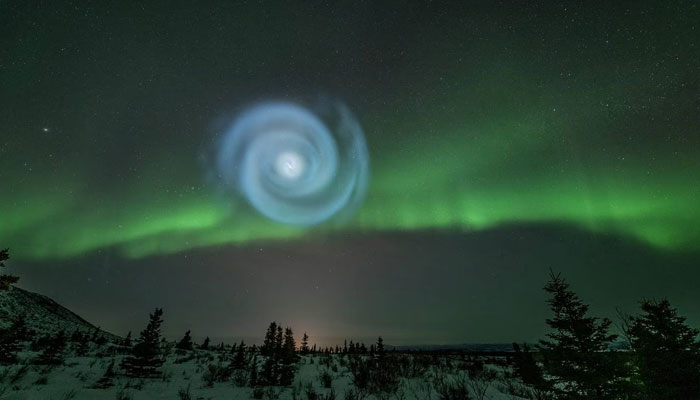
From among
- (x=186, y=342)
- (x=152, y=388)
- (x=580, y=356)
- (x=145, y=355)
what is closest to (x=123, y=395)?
(x=152, y=388)

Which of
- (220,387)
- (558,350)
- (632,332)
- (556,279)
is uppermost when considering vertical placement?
(556,279)

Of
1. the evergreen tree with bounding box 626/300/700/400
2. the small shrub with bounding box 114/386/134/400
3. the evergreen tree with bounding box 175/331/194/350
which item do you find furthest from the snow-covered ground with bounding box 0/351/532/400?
the evergreen tree with bounding box 175/331/194/350

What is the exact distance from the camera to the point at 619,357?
12.8 m

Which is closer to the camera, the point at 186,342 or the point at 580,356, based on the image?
the point at 580,356

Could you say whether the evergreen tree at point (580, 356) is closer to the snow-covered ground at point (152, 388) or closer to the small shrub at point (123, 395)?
the snow-covered ground at point (152, 388)

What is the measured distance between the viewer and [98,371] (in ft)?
51.4

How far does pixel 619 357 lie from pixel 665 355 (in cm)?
425

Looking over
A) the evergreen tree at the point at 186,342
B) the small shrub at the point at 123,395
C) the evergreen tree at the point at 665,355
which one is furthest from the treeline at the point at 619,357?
the evergreen tree at the point at 186,342

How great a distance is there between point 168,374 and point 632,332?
25404 mm

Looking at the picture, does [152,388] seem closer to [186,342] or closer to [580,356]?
[580,356]

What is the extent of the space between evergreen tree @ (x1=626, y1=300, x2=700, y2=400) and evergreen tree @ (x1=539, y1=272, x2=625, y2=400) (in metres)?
1.95

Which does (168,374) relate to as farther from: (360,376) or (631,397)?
(631,397)

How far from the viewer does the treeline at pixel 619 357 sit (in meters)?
12.6

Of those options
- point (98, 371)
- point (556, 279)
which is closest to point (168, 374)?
point (98, 371)
